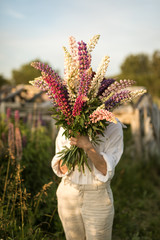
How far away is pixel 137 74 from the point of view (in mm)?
45438

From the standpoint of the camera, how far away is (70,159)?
7.06ft

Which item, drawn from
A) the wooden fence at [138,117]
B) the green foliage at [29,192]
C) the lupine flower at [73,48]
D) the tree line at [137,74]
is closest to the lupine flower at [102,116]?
the lupine flower at [73,48]

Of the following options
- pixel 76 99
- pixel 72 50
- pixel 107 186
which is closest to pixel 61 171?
pixel 107 186

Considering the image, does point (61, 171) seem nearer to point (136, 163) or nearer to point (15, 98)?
point (136, 163)

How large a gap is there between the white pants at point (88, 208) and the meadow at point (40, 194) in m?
0.44

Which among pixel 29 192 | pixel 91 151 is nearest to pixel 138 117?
pixel 29 192

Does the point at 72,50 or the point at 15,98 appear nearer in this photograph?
the point at 72,50

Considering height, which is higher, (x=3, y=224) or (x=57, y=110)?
(x=57, y=110)

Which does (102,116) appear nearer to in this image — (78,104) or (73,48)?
(78,104)

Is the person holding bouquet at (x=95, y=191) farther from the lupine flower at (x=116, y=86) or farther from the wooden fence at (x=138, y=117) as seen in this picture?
the wooden fence at (x=138, y=117)

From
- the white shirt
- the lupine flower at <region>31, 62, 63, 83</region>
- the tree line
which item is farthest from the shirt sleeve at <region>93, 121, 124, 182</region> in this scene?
the tree line

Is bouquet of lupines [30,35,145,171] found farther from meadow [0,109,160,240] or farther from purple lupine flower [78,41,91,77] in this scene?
meadow [0,109,160,240]

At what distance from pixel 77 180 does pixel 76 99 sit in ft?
2.60

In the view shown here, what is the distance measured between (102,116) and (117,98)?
247 millimetres
